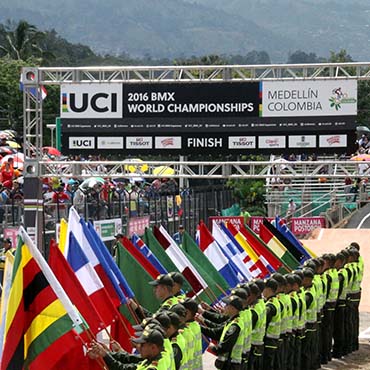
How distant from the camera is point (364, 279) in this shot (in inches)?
1105

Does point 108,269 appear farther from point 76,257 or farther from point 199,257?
point 199,257

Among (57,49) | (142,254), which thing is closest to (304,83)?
(142,254)

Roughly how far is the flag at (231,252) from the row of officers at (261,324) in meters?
1.30

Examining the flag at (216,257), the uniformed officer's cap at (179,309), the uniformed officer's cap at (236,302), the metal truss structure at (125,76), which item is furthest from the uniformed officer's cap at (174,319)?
the metal truss structure at (125,76)

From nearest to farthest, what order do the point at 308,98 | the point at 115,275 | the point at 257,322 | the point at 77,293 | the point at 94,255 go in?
the point at 77,293 → the point at 115,275 → the point at 94,255 → the point at 257,322 → the point at 308,98

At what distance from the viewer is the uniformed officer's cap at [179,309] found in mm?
10031

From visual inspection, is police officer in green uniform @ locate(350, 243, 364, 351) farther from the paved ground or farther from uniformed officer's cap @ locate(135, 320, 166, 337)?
uniformed officer's cap @ locate(135, 320, 166, 337)

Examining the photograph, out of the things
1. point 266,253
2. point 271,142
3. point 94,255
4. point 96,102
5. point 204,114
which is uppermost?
point 96,102

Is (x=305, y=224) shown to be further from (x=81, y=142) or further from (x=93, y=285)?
(x=93, y=285)

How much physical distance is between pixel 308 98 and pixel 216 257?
17.8 feet

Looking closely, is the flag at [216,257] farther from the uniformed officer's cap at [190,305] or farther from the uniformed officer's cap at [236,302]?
the uniformed officer's cap at [190,305]

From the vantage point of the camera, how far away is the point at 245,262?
17.4m

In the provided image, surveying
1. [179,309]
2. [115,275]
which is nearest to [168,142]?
[115,275]

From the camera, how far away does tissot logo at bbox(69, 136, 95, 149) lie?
21308mm
